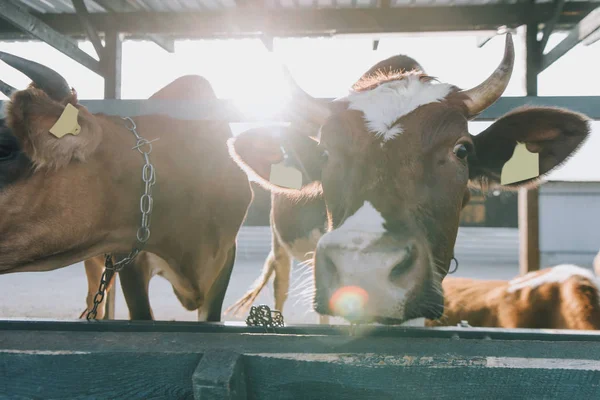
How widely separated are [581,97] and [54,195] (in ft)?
8.59

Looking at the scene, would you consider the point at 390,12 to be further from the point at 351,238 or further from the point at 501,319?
the point at 351,238

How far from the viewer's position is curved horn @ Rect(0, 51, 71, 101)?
2.18 meters

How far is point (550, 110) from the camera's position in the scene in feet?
7.04

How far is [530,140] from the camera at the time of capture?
2.29 meters

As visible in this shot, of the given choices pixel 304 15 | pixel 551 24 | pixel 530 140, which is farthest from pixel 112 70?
pixel 551 24

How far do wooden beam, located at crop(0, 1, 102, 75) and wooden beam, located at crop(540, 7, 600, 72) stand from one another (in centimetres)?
472

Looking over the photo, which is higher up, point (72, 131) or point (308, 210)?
point (72, 131)

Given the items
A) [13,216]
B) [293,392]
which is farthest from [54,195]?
[293,392]

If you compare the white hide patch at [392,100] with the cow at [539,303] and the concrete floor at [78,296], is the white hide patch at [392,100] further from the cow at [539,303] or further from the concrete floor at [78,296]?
the concrete floor at [78,296]

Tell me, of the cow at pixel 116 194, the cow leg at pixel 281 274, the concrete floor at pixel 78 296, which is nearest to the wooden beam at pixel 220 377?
the cow at pixel 116 194

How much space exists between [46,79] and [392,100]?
1630mm

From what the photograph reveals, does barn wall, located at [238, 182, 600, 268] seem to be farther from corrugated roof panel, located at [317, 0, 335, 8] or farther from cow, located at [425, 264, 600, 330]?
cow, located at [425, 264, 600, 330]

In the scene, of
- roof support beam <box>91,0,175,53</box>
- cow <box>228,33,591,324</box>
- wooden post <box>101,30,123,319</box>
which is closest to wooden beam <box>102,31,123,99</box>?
wooden post <box>101,30,123,319</box>

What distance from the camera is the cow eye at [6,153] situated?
6.86 ft
